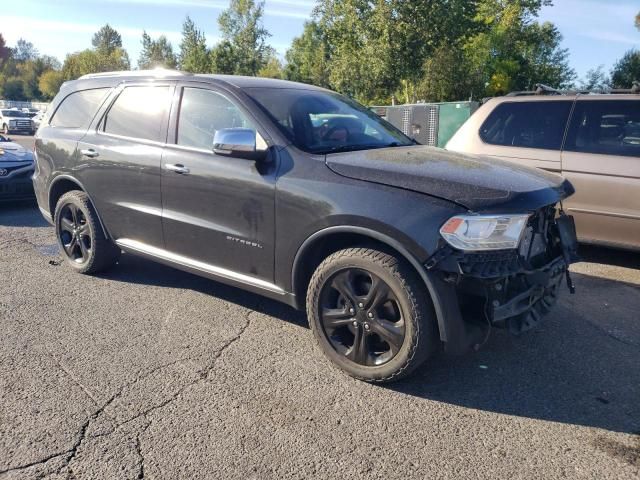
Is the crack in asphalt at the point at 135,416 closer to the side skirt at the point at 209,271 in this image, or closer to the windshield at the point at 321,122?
the side skirt at the point at 209,271

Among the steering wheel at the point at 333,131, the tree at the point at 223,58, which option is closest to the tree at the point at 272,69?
the tree at the point at 223,58

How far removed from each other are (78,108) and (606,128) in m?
5.23

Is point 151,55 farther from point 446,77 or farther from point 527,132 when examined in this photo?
Result: point 527,132

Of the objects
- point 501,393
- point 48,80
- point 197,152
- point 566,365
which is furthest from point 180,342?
point 48,80

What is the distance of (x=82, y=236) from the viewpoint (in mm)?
5207

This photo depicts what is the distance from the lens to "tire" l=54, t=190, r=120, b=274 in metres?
5.01

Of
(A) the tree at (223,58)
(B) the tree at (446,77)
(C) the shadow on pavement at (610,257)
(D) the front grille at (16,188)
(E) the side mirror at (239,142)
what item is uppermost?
(A) the tree at (223,58)

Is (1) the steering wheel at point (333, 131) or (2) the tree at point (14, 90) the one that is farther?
(2) the tree at point (14, 90)

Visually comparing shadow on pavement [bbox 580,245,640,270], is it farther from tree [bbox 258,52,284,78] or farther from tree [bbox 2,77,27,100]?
tree [bbox 2,77,27,100]

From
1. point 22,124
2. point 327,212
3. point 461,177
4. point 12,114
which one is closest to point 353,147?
point 327,212

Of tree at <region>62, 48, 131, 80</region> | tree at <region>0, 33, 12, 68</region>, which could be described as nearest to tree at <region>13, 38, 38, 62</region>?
tree at <region>0, 33, 12, 68</region>

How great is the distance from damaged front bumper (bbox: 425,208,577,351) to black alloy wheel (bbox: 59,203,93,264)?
3519 millimetres

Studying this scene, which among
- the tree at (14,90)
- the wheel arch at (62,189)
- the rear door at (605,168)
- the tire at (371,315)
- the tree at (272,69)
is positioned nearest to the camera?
the tire at (371,315)

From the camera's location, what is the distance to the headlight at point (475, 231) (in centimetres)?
287
